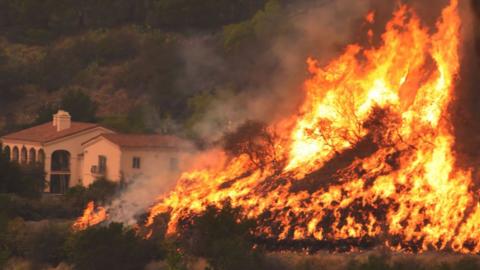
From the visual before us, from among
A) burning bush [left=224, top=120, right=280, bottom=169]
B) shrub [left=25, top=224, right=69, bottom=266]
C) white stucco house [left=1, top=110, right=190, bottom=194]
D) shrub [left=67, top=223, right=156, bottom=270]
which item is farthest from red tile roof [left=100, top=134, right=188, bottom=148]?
shrub [left=67, top=223, right=156, bottom=270]

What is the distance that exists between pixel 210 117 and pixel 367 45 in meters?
28.8

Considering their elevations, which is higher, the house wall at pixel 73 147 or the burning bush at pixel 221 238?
the house wall at pixel 73 147

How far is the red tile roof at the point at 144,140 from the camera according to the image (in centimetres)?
6831

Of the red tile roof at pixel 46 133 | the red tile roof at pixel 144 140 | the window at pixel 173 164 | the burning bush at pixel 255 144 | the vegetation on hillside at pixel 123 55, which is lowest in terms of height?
the burning bush at pixel 255 144

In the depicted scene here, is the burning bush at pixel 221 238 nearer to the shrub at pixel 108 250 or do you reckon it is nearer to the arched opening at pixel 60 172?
the shrub at pixel 108 250

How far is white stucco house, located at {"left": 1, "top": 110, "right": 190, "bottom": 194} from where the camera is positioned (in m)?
68.1

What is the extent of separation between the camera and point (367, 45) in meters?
40.3

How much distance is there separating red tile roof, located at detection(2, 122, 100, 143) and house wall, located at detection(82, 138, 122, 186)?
3188mm

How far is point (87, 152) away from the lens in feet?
242

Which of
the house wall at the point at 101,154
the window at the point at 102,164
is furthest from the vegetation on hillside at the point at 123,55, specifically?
the window at the point at 102,164

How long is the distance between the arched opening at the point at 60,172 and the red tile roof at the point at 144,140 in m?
6.66

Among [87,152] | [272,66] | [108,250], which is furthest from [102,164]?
[108,250]

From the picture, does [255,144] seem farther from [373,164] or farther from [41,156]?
[41,156]

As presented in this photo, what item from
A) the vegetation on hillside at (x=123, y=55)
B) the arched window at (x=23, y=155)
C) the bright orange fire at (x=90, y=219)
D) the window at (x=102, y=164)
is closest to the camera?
the bright orange fire at (x=90, y=219)
